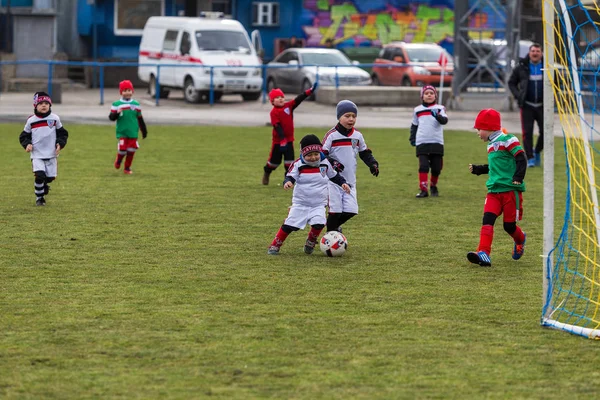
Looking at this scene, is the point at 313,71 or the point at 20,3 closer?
the point at 313,71

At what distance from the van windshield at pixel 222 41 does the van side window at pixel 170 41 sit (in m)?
0.92

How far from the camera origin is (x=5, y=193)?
14352 mm

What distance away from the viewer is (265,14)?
145 feet

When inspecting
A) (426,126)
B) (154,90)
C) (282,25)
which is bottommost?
(154,90)

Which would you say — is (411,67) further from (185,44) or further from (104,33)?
(104,33)

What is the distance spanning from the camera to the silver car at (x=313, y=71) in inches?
1368

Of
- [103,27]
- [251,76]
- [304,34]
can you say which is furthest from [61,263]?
[304,34]

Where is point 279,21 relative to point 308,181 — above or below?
above

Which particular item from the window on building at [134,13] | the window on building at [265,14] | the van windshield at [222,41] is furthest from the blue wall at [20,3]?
the window on building at [265,14]

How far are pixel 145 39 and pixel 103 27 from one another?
19.8 ft

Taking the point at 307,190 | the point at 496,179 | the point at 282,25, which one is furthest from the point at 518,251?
the point at 282,25

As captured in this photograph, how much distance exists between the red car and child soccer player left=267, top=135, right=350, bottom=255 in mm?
25580

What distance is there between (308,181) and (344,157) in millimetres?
672

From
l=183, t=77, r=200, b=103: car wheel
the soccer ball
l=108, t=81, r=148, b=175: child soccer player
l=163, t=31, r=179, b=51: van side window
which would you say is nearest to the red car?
l=183, t=77, r=200, b=103: car wheel
